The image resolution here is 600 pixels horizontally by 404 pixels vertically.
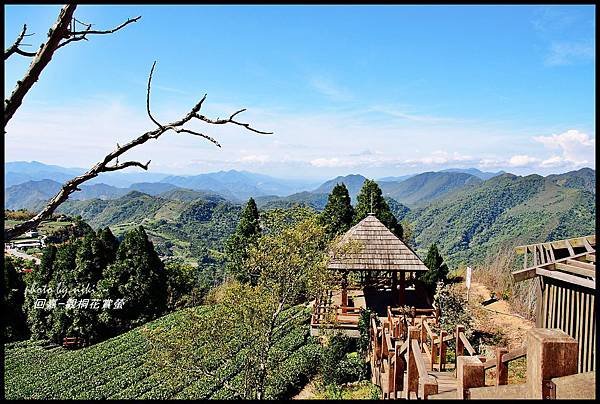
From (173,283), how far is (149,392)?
13.7 metres

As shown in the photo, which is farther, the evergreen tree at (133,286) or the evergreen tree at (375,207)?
the evergreen tree at (133,286)

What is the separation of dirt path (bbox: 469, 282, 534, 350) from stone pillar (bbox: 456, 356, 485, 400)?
9581 millimetres

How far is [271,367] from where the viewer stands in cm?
1026

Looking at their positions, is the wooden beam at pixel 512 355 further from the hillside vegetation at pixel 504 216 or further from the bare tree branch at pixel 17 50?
the hillside vegetation at pixel 504 216

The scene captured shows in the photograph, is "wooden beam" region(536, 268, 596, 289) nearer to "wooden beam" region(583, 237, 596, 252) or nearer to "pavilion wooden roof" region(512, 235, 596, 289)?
"pavilion wooden roof" region(512, 235, 596, 289)

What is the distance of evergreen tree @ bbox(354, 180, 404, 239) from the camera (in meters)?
20.3

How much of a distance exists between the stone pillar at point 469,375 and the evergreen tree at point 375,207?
724 inches

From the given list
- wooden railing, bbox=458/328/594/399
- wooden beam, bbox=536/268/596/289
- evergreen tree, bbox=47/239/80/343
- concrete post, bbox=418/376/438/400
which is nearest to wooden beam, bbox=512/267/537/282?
wooden beam, bbox=536/268/596/289

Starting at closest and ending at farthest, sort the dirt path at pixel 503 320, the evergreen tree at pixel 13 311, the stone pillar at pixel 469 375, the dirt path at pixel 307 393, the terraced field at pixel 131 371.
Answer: the stone pillar at pixel 469 375
the dirt path at pixel 307 393
the terraced field at pixel 131 371
the dirt path at pixel 503 320
the evergreen tree at pixel 13 311

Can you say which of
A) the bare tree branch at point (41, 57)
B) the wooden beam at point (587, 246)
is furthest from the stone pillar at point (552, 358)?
the wooden beam at point (587, 246)

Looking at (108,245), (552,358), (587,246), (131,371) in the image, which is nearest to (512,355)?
(552,358)

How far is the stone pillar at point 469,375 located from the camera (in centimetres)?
170

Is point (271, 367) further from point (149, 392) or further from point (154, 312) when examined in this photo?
point (154, 312)

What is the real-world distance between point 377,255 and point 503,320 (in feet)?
12.3
